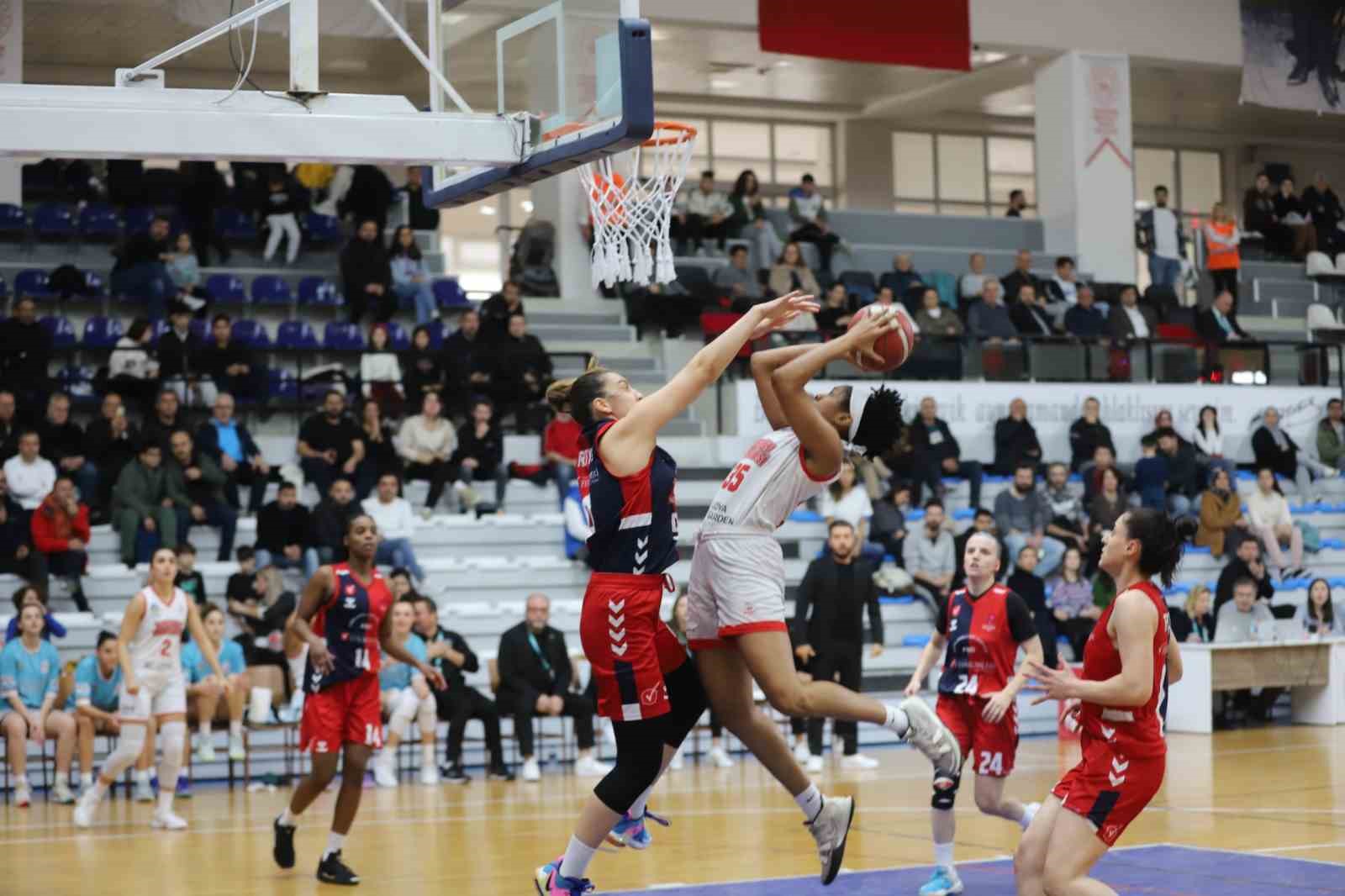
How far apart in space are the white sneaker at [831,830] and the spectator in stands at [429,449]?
11.0 metres

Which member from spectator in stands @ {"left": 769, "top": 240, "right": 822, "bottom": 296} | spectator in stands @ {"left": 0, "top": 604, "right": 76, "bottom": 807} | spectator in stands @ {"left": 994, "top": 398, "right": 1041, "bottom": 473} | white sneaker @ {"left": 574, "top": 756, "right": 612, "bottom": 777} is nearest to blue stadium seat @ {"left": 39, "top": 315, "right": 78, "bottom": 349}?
spectator in stands @ {"left": 0, "top": 604, "right": 76, "bottom": 807}

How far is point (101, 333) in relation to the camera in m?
17.7

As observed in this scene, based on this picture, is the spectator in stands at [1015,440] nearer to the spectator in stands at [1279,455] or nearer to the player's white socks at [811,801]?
the spectator in stands at [1279,455]

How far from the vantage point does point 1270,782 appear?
12.6 metres

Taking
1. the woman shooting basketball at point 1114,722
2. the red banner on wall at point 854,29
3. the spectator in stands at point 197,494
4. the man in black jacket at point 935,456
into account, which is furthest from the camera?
the red banner on wall at point 854,29

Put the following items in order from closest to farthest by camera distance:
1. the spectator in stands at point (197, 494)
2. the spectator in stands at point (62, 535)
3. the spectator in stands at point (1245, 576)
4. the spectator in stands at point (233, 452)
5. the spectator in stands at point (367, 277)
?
the spectator in stands at point (62, 535), the spectator in stands at point (197, 494), the spectator in stands at point (233, 452), the spectator in stands at point (1245, 576), the spectator in stands at point (367, 277)

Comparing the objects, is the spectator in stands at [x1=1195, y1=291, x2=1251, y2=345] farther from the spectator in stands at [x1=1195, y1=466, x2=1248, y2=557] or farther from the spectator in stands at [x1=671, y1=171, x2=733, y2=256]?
the spectator in stands at [x1=671, y1=171, x2=733, y2=256]

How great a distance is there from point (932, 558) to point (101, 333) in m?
8.73

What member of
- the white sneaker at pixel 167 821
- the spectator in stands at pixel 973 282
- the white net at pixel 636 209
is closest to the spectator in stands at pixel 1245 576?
the spectator in stands at pixel 973 282

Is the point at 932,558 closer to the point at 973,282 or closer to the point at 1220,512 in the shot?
the point at 1220,512

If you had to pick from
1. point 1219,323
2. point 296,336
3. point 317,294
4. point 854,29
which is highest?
point 854,29

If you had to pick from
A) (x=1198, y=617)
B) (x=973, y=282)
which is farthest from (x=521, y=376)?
(x=1198, y=617)

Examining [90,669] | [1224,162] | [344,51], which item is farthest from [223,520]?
[1224,162]

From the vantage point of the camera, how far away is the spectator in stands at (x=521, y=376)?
18.2 meters
